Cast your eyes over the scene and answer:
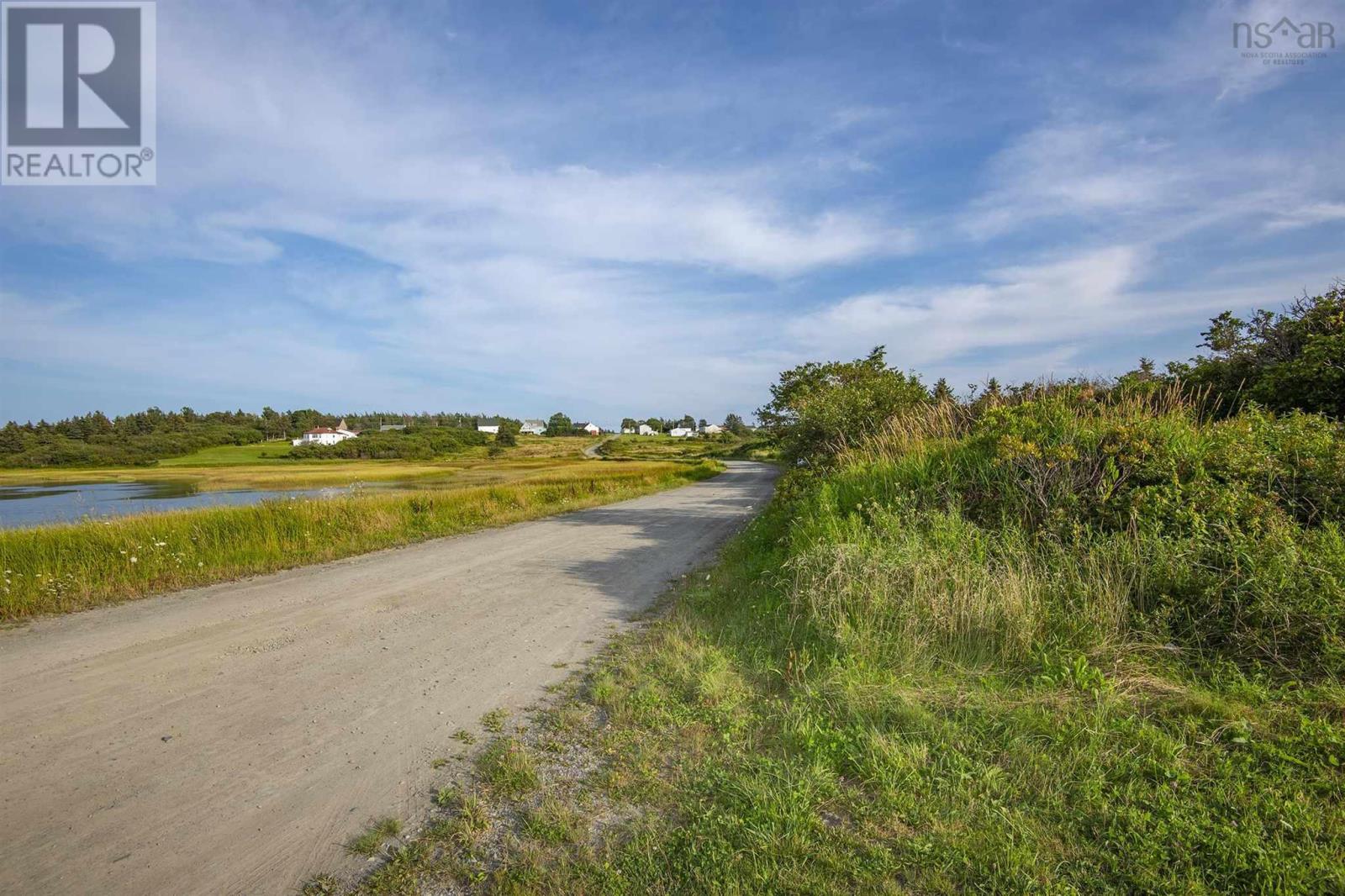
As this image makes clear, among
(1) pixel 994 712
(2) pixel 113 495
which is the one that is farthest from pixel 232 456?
(1) pixel 994 712

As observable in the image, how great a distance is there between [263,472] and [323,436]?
4369 cm

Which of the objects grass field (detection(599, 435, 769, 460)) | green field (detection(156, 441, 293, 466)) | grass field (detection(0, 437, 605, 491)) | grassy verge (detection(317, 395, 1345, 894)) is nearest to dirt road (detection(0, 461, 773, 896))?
grassy verge (detection(317, 395, 1345, 894))

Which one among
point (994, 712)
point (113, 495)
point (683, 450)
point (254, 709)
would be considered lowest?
point (113, 495)

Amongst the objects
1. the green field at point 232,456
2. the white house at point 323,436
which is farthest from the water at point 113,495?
the white house at point 323,436

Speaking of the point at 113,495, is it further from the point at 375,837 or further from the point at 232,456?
the point at 375,837

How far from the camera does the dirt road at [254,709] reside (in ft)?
9.52

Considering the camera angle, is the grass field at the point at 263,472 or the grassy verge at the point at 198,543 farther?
the grass field at the point at 263,472

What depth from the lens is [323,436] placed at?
3403 inches

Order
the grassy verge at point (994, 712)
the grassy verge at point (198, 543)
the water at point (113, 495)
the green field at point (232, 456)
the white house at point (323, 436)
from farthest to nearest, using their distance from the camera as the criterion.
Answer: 1. the white house at point (323, 436)
2. the green field at point (232, 456)
3. the water at point (113, 495)
4. the grassy verge at point (198, 543)
5. the grassy verge at point (994, 712)

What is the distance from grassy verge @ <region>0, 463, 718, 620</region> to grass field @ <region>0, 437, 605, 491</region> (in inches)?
832

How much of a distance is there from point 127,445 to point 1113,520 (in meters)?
81.3

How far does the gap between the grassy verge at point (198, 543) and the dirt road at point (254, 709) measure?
85 centimetres

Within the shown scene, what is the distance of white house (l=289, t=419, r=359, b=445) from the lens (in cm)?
8082

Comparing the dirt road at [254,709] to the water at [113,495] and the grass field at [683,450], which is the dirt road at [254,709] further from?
the grass field at [683,450]
